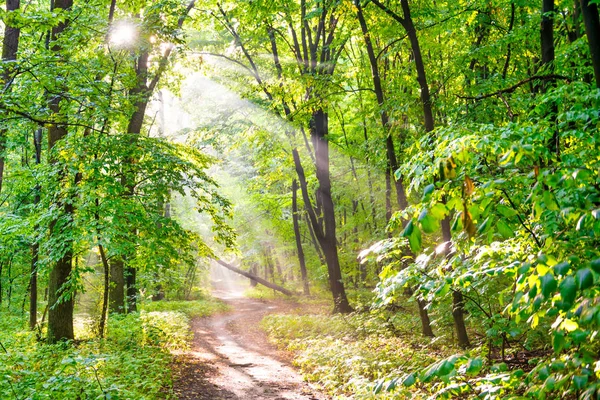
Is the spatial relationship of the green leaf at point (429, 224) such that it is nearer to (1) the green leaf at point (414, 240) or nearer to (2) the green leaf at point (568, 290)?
(1) the green leaf at point (414, 240)

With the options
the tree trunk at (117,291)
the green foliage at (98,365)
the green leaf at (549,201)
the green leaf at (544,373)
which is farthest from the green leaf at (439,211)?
the tree trunk at (117,291)

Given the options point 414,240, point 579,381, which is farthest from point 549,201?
point 579,381

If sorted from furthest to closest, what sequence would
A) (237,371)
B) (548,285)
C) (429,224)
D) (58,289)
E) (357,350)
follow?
1. (237,371)
2. (357,350)
3. (58,289)
4. (429,224)
5. (548,285)

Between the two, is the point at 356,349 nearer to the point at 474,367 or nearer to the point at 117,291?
the point at 474,367

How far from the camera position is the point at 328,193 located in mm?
14289

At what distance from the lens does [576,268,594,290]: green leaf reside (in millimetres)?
1216

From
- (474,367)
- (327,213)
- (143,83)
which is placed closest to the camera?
(474,367)

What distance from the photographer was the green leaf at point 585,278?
1216 mm

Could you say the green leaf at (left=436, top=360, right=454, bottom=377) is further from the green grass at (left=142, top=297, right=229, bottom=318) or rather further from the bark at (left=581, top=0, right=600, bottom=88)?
the green grass at (left=142, top=297, right=229, bottom=318)

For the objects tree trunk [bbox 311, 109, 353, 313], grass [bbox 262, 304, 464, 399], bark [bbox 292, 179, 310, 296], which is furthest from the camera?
bark [bbox 292, 179, 310, 296]

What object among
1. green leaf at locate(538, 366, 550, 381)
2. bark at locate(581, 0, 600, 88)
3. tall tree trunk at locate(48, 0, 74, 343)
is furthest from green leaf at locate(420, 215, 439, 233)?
tall tree trunk at locate(48, 0, 74, 343)

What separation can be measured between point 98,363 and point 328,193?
30.3 ft

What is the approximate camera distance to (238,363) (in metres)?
9.98

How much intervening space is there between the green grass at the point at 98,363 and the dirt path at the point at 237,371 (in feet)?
1.69
